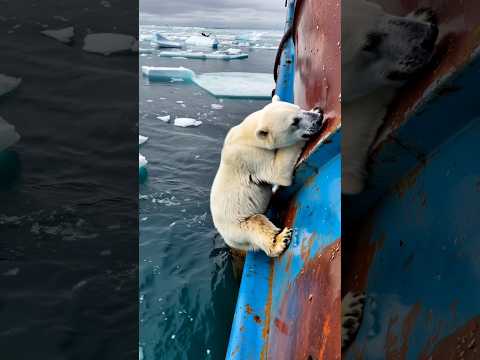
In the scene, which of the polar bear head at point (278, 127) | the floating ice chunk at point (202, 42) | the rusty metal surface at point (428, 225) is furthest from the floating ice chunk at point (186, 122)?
the floating ice chunk at point (202, 42)

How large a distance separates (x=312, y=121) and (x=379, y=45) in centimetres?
86

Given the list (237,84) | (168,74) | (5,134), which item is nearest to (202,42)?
(168,74)

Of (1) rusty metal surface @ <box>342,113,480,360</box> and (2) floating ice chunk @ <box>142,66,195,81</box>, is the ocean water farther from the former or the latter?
(2) floating ice chunk @ <box>142,66,195,81</box>

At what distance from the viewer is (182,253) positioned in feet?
10.3

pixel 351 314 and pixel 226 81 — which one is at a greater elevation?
pixel 351 314

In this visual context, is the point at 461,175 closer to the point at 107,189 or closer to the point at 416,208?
the point at 416,208

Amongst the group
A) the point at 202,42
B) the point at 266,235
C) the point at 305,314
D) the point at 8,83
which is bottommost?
the point at 202,42

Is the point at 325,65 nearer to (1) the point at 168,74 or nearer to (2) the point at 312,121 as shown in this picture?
(2) the point at 312,121

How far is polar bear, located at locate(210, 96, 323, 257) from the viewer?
5.15 ft

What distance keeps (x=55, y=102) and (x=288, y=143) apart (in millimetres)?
906

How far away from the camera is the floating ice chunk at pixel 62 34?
1.99m

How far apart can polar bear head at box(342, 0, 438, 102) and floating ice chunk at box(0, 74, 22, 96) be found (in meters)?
1.62

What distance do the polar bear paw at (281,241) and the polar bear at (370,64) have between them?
4.03 feet

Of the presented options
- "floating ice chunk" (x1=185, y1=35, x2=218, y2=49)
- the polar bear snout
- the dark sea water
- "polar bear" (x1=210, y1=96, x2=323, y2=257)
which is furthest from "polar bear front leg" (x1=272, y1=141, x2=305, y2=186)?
"floating ice chunk" (x1=185, y1=35, x2=218, y2=49)
